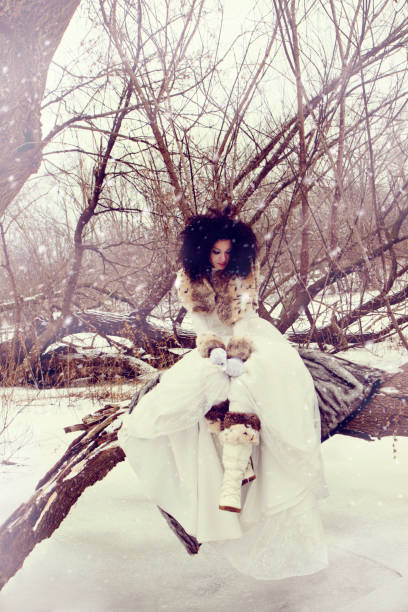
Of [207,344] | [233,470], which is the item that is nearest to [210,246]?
[207,344]

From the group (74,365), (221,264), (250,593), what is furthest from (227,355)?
(74,365)

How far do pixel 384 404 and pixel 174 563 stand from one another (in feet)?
4.48

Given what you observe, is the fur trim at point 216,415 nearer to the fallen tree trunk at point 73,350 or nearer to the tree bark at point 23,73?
the tree bark at point 23,73

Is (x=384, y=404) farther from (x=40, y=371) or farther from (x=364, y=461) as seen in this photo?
(x=40, y=371)

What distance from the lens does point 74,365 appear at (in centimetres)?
582

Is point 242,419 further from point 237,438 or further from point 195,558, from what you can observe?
point 195,558

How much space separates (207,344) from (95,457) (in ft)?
3.82

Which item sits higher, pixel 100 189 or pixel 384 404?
pixel 100 189

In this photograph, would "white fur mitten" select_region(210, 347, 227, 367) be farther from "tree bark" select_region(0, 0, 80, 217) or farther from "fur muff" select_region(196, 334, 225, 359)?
"tree bark" select_region(0, 0, 80, 217)

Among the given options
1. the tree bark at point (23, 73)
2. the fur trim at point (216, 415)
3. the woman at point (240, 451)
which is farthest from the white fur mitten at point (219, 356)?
the tree bark at point (23, 73)

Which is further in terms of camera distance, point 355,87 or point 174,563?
point 355,87

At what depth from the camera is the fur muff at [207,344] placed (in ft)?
Result: 6.44

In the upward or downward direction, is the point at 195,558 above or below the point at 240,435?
below

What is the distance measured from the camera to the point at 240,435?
1.78m
